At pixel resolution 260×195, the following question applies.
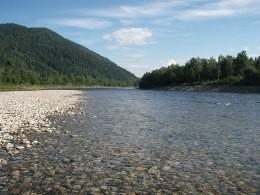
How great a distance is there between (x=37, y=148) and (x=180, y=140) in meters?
7.85

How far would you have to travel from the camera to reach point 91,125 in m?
26.5

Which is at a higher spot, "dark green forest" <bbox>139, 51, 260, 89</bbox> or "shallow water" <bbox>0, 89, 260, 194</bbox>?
"dark green forest" <bbox>139, 51, 260, 89</bbox>

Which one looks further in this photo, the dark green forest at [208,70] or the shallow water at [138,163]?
the dark green forest at [208,70]

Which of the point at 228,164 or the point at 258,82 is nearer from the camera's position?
the point at 228,164

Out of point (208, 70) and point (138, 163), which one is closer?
point (138, 163)

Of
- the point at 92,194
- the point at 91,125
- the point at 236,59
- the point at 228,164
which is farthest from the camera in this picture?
the point at 236,59

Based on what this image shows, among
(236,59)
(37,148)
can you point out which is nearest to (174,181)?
(37,148)

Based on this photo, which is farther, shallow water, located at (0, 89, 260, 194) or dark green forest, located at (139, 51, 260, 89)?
dark green forest, located at (139, 51, 260, 89)

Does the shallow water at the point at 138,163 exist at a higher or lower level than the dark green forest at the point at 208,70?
lower

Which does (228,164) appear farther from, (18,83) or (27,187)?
(18,83)

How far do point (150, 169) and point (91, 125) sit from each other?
523 inches

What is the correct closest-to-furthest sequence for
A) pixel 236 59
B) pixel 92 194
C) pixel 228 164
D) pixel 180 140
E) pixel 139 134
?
pixel 92 194 → pixel 228 164 → pixel 180 140 → pixel 139 134 → pixel 236 59

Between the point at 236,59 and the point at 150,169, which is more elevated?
the point at 236,59

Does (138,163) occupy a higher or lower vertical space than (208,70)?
lower
